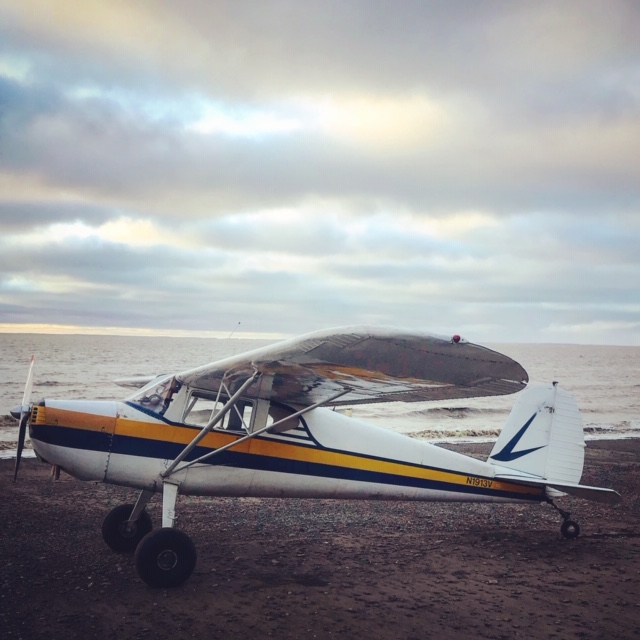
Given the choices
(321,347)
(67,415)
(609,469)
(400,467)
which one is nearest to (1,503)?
(67,415)

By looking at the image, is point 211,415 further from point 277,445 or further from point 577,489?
point 577,489

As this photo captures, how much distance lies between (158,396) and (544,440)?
5771mm

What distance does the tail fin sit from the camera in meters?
8.77

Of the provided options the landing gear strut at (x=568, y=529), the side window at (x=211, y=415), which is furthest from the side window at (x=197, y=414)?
the landing gear strut at (x=568, y=529)

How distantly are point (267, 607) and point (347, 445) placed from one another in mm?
2393

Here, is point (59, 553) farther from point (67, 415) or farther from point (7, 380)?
point (7, 380)

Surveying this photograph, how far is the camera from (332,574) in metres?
7.09

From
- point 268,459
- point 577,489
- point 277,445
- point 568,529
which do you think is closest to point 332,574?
point 268,459

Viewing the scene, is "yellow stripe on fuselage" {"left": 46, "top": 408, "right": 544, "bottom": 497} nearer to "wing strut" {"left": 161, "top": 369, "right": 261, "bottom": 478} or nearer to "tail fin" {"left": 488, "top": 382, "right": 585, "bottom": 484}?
"wing strut" {"left": 161, "top": 369, "right": 261, "bottom": 478}

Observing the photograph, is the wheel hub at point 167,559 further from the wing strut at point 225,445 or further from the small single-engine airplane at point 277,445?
the wing strut at point 225,445

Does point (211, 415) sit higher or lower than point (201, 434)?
higher

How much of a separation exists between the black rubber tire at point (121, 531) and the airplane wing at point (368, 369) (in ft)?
6.84

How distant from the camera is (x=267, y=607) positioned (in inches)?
A: 237

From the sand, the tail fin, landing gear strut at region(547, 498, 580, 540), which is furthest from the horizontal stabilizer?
the sand
